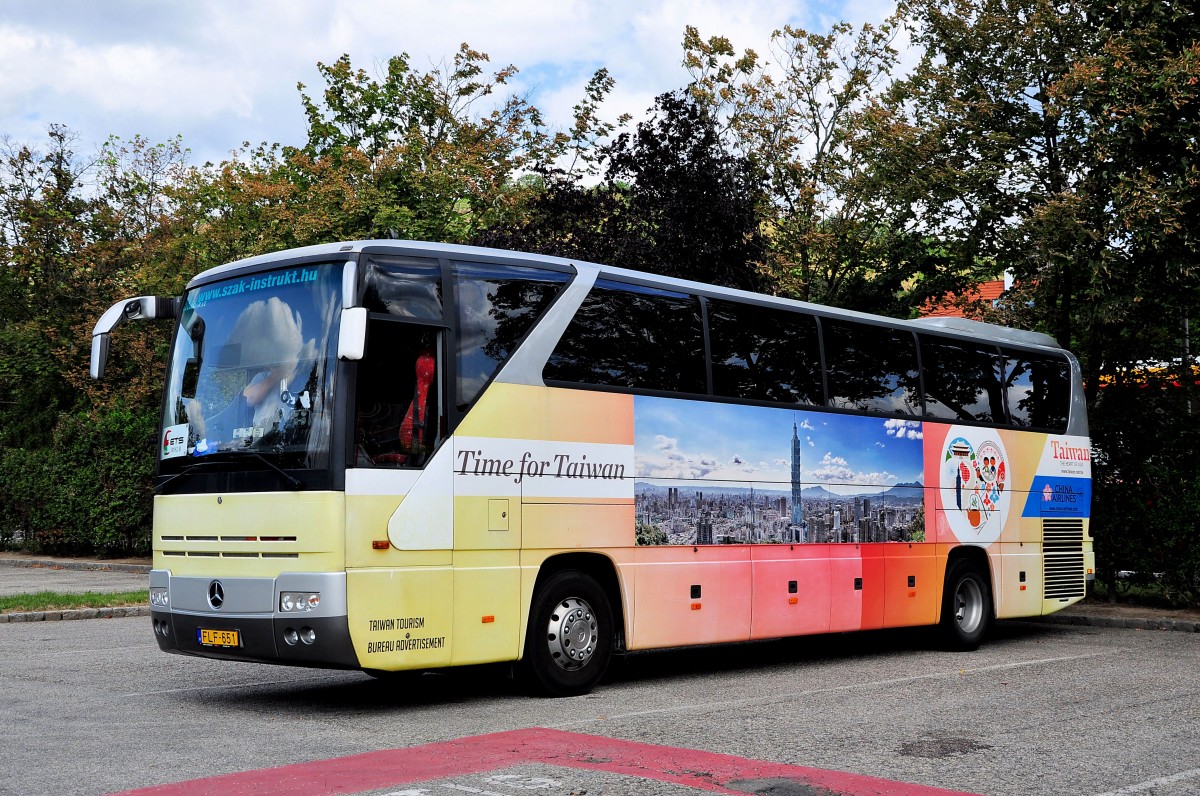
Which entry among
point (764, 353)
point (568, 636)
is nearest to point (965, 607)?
point (764, 353)

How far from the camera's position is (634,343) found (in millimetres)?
12188

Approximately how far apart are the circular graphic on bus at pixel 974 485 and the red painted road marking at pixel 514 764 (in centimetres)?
824

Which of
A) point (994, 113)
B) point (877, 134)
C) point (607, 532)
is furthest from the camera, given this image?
point (877, 134)

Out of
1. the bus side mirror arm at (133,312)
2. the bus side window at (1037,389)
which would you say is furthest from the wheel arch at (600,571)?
the bus side window at (1037,389)

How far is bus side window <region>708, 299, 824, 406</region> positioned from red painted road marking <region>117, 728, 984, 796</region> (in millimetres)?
5128

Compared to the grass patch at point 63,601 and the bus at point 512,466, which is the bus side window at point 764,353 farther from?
the grass patch at point 63,601

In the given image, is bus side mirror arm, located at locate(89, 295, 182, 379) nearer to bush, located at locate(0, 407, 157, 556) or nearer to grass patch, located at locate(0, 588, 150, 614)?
grass patch, located at locate(0, 588, 150, 614)

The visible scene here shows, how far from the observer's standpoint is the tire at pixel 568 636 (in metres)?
11.1

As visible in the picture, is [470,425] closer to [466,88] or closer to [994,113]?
[994,113]

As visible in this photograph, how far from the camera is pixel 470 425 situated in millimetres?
10711

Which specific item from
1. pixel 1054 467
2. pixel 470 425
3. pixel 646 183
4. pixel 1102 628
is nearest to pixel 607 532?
pixel 470 425

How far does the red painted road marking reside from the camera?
7.27 m

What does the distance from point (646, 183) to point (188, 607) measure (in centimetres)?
1594

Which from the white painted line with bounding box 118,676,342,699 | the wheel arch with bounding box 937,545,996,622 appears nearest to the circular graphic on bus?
the wheel arch with bounding box 937,545,996,622
